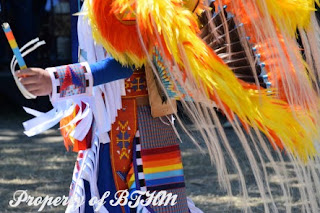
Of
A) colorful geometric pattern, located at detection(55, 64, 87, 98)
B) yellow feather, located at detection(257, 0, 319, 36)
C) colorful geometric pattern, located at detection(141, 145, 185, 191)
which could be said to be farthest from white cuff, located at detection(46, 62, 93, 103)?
yellow feather, located at detection(257, 0, 319, 36)

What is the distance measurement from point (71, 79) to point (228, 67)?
1.55 ft

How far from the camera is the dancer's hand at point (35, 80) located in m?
1.86

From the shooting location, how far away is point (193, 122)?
80.3 inches

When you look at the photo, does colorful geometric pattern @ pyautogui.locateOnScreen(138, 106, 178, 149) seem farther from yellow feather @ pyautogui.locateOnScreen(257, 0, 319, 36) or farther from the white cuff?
yellow feather @ pyautogui.locateOnScreen(257, 0, 319, 36)

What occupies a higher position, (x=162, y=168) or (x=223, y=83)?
(x=223, y=83)

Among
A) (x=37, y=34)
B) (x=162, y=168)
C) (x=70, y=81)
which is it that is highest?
(x=37, y=34)

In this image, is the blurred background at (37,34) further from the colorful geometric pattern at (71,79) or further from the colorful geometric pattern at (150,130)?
the colorful geometric pattern at (71,79)

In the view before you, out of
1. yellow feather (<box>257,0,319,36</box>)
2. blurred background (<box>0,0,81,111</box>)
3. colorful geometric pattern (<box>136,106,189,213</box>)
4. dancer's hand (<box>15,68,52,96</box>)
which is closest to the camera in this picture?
dancer's hand (<box>15,68,52,96</box>)

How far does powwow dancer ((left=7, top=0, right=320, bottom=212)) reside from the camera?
6.23 feet

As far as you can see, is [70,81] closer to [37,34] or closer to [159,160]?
[159,160]

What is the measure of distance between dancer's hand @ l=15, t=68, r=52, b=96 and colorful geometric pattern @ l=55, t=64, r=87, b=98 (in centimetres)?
4

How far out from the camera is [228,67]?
2014 millimetres

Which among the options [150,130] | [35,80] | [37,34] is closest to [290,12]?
[150,130]

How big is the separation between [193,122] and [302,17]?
1.57 ft
